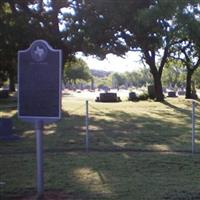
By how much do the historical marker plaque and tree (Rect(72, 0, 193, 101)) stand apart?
579 inches

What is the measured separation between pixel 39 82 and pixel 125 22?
16972 millimetres

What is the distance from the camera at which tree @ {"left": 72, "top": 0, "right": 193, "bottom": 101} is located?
2399 centimetres

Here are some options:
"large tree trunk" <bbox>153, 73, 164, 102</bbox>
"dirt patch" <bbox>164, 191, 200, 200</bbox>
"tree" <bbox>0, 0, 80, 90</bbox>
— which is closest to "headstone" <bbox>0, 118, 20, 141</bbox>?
"dirt patch" <bbox>164, 191, 200, 200</bbox>

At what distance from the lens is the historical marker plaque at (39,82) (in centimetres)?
829

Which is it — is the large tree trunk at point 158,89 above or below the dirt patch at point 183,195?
→ above

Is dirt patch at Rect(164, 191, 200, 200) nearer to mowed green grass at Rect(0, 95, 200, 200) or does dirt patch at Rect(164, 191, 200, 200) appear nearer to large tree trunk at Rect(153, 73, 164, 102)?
mowed green grass at Rect(0, 95, 200, 200)

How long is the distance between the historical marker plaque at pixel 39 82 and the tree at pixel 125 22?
14.7 m

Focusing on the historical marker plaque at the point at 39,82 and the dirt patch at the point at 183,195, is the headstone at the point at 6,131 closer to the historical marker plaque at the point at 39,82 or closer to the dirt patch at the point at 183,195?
the historical marker plaque at the point at 39,82

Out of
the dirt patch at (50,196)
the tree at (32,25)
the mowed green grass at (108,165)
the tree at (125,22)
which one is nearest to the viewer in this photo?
the dirt patch at (50,196)

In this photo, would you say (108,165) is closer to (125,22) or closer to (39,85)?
(39,85)

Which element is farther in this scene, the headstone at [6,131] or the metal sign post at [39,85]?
the headstone at [6,131]

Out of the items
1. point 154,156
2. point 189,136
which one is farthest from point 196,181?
point 189,136

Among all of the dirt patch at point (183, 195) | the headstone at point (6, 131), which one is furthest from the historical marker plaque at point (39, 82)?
the headstone at point (6, 131)

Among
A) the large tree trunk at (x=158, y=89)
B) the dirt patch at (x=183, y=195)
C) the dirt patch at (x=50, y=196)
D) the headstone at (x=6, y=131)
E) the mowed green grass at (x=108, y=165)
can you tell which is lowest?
the dirt patch at (x=50, y=196)
